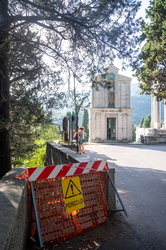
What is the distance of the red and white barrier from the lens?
12.6ft

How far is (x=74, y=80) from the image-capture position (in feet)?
23.8

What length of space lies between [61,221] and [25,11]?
18.5 ft

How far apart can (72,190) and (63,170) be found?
413 mm

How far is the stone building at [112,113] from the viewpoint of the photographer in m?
29.6

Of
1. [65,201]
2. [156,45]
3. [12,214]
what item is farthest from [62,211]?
[156,45]

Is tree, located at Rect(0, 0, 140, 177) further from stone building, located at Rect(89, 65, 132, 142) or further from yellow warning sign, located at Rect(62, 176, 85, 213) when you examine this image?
stone building, located at Rect(89, 65, 132, 142)

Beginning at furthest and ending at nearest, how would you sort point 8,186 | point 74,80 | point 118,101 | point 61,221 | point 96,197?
point 118,101 → point 74,80 → point 96,197 → point 61,221 → point 8,186

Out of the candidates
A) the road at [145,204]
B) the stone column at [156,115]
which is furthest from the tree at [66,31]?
the stone column at [156,115]

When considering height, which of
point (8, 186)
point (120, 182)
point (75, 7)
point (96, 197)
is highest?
point (75, 7)

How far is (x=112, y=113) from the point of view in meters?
30.1

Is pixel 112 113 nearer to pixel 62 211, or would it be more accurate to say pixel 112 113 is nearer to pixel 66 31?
pixel 66 31

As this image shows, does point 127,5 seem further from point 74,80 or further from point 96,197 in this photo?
point 96,197

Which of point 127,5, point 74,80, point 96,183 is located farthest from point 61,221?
point 127,5

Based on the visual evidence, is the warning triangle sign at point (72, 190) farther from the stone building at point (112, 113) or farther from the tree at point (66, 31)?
the stone building at point (112, 113)
